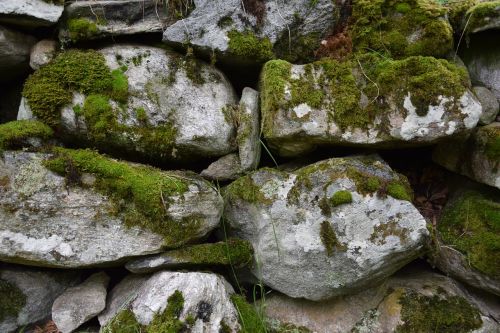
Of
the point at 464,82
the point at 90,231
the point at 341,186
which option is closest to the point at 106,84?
the point at 90,231

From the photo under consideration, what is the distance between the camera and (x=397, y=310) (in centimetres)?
384

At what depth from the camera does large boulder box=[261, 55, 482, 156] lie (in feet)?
12.5

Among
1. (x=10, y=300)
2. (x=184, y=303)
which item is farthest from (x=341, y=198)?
(x=10, y=300)

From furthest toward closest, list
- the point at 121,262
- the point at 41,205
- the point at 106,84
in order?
the point at 106,84 < the point at 121,262 < the point at 41,205

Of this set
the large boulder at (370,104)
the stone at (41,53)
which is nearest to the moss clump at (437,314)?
the large boulder at (370,104)

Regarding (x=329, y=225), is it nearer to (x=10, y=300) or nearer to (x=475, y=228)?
(x=475, y=228)

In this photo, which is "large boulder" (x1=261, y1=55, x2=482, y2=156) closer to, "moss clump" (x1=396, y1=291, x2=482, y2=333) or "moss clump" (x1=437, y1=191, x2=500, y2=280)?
"moss clump" (x1=437, y1=191, x2=500, y2=280)

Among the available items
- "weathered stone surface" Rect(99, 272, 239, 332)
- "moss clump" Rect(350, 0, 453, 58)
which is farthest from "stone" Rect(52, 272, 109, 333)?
"moss clump" Rect(350, 0, 453, 58)

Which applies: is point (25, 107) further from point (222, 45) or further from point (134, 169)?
point (222, 45)

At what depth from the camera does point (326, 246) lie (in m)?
3.74

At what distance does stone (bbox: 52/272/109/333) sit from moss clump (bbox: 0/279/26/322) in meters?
0.39

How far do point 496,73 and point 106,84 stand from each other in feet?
14.3

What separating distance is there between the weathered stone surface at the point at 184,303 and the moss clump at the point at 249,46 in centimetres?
239

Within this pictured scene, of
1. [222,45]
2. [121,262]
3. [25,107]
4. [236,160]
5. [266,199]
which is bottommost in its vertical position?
[121,262]
